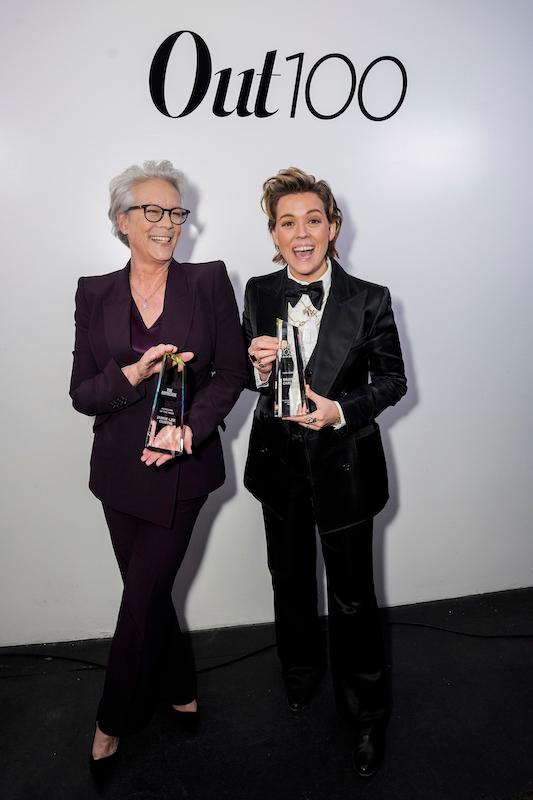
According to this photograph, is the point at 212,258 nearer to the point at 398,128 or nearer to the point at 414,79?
the point at 398,128

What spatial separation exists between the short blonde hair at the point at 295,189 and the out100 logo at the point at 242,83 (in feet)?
2.41

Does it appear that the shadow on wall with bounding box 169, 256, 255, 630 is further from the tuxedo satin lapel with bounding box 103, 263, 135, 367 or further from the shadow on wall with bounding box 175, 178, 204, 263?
the tuxedo satin lapel with bounding box 103, 263, 135, 367

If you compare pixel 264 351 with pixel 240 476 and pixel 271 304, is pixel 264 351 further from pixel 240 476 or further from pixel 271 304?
pixel 240 476

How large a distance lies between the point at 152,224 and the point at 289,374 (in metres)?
0.68

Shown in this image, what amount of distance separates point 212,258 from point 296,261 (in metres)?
0.77

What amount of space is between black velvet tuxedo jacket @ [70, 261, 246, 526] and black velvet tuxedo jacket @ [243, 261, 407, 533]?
0.17 meters

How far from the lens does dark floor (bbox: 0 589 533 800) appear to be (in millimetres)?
2172

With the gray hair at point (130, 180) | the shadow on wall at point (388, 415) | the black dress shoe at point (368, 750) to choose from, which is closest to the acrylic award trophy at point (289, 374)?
the gray hair at point (130, 180)

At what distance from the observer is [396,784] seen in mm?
2166

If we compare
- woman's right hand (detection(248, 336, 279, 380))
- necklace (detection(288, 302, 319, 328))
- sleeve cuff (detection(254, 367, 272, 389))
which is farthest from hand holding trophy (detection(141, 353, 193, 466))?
necklace (detection(288, 302, 319, 328))

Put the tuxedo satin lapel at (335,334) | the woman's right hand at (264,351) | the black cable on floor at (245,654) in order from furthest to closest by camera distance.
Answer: the black cable on floor at (245,654)
the tuxedo satin lapel at (335,334)
the woman's right hand at (264,351)

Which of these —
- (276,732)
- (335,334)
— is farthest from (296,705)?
(335,334)

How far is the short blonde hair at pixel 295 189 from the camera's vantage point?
2152 mm

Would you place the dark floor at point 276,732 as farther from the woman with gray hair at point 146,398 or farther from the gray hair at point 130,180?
the gray hair at point 130,180
